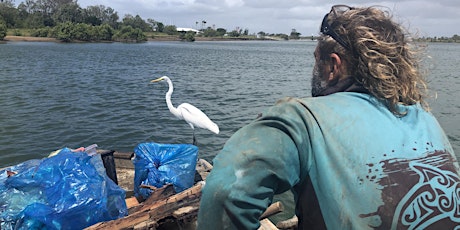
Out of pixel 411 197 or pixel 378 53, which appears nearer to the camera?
pixel 411 197

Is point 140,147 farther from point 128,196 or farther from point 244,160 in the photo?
point 244,160

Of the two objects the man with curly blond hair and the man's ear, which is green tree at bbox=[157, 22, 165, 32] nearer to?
the man's ear

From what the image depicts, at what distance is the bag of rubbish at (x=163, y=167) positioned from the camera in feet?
16.5

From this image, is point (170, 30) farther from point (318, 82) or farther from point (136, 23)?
point (318, 82)

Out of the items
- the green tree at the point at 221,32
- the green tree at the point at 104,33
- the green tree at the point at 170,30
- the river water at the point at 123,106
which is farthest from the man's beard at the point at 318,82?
the green tree at the point at 221,32

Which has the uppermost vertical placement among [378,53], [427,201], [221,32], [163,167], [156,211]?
[378,53]

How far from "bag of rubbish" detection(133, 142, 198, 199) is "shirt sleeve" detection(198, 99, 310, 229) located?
370 cm

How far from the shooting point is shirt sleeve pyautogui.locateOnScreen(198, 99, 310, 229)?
4.31 feet

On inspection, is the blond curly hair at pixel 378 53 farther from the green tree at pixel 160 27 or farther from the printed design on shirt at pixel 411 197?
the green tree at pixel 160 27

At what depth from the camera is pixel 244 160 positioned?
4.37ft

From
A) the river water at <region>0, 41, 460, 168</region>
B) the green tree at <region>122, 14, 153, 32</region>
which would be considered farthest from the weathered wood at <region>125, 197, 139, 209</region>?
the green tree at <region>122, 14, 153, 32</region>

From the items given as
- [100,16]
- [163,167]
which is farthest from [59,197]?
[100,16]

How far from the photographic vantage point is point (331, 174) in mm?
1404

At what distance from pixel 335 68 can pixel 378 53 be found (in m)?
0.20
